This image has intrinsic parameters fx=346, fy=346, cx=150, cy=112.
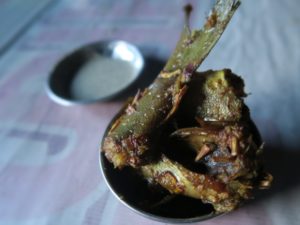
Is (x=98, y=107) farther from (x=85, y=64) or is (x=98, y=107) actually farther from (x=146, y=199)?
(x=146, y=199)

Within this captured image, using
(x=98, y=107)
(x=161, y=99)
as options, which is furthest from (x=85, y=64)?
(x=161, y=99)

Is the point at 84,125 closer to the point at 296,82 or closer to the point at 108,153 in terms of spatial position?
the point at 108,153

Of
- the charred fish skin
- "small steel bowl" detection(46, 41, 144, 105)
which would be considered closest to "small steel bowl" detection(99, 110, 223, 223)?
the charred fish skin

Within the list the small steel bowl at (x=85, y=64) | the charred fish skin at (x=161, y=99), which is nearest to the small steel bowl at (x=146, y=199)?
the charred fish skin at (x=161, y=99)

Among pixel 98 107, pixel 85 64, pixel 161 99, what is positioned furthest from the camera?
pixel 85 64

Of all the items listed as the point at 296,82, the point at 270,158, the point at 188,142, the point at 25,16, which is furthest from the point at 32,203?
the point at 25,16

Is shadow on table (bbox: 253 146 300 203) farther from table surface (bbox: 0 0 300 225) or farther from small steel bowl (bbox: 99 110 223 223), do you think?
small steel bowl (bbox: 99 110 223 223)
